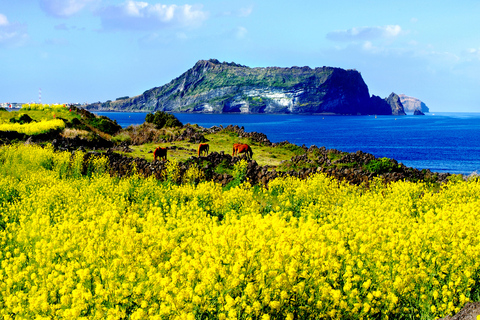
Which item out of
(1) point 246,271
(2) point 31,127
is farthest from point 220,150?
(1) point 246,271

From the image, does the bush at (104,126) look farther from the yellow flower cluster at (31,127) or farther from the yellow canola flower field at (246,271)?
the yellow canola flower field at (246,271)

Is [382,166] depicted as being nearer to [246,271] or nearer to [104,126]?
[246,271]

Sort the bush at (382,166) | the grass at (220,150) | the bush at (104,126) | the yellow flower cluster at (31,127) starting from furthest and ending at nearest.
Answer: the bush at (104,126) → the yellow flower cluster at (31,127) → the grass at (220,150) → the bush at (382,166)

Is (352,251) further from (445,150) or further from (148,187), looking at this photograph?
(445,150)

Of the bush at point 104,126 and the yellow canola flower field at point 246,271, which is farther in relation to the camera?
the bush at point 104,126

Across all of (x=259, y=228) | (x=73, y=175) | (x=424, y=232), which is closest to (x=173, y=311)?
(x=259, y=228)

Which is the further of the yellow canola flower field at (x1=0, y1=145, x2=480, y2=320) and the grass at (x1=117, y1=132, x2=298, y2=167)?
the grass at (x1=117, y1=132, x2=298, y2=167)

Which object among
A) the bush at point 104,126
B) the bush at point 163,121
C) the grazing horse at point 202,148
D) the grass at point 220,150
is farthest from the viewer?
the bush at point 163,121

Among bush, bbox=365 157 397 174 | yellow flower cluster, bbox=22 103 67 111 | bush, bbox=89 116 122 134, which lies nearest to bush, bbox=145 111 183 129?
bush, bbox=89 116 122 134

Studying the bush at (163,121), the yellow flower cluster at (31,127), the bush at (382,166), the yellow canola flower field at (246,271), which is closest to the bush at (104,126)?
the bush at (163,121)

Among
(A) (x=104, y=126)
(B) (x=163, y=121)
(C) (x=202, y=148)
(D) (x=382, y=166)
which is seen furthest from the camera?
(B) (x=163, y=121)

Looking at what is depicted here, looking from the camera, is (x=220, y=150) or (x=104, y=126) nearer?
(x=220, y=150)

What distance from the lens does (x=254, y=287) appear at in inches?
253

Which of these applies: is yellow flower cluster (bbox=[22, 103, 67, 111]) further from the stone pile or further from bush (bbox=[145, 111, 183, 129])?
the stone pile
